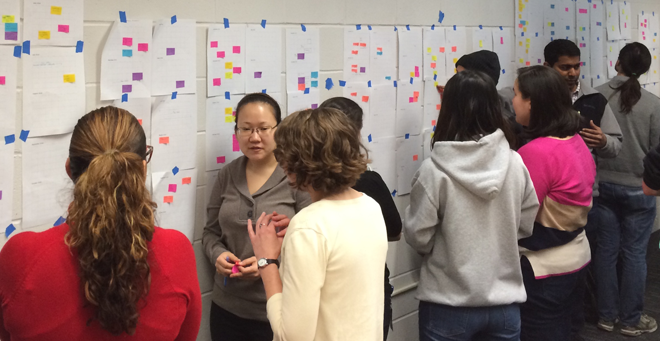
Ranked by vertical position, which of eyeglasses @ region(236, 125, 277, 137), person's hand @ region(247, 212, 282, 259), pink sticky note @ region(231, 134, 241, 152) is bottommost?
person's hand @ region(247, 212, 282, 259)

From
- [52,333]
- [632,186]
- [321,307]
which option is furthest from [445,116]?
[632,186]

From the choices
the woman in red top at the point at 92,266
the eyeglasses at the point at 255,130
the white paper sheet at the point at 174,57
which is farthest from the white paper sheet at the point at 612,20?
the woman in red top at the point at 92,266

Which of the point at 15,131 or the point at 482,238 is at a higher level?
the point at 15,131

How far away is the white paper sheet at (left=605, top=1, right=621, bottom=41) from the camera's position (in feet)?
15.5

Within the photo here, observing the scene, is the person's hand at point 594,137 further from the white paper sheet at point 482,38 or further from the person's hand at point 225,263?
the person's hand at point 225,263

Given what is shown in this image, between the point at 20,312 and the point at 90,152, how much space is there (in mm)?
347

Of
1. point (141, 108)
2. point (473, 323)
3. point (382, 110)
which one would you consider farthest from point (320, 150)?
point (382, 110)

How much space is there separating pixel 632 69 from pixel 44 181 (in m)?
3.35

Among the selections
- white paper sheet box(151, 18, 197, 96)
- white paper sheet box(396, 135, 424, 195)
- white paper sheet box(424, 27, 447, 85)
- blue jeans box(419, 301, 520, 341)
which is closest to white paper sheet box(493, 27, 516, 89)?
white paper sheet box(424, 27, 447, 85)

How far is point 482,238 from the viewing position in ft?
7.34

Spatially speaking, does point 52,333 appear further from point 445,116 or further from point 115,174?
point 445,116

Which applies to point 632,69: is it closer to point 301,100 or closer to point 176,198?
point 301,100

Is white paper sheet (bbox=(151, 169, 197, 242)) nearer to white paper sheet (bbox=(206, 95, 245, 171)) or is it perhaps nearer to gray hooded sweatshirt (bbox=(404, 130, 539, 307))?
white paper sheet (bbox=(206, 95, 245, 171))

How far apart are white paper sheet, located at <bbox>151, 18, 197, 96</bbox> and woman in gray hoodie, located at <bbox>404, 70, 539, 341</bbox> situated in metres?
0.93
